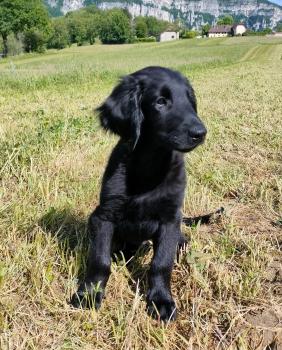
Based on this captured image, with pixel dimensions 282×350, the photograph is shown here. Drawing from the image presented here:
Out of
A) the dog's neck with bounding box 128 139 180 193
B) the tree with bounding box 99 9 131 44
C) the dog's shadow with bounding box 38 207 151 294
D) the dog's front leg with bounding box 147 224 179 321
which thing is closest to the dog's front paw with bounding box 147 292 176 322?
the dog's front leg with bounding box 147 224 179 321

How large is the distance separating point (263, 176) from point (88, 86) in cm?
1028

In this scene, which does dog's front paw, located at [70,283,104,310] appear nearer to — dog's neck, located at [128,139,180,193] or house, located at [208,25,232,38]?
dog's neck, located at [128,139,180,193]

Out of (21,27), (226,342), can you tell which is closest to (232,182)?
(226,342)

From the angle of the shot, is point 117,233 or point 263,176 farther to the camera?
point 263,176

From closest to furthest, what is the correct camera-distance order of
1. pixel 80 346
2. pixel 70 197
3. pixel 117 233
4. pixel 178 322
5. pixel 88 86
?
pixel 80 346 < pixel 178 322 < pixel 117 233 < pixel 70 197 < pixel 88 86

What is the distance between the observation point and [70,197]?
3.90 metres

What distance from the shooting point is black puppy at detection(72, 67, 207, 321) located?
8.58ft

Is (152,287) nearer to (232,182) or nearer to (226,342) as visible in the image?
(226,342)

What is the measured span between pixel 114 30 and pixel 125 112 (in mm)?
105835

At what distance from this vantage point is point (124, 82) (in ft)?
9.48

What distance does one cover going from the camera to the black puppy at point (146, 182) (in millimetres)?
2615

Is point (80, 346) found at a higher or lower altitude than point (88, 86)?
higher

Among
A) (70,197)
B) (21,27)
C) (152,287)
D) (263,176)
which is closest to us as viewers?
(152,287)

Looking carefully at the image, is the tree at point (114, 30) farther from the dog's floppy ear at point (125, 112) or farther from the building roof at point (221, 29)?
the dog's floppy ear at point (125, 112)
